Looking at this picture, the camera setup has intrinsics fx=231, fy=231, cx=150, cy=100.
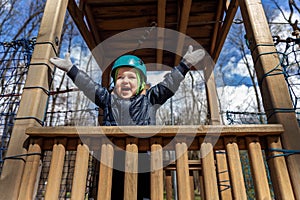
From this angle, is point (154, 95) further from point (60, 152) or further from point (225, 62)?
point (225, 62)

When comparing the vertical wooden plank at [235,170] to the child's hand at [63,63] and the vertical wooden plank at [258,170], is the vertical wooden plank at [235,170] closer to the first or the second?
the vertical wooden plank at [258,170]

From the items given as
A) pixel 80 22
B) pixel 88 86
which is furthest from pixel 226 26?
pixel 88 86

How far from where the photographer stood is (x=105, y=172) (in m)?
1.11

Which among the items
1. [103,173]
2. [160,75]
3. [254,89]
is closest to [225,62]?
[254,89]

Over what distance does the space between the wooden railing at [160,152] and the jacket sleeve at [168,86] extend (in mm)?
403

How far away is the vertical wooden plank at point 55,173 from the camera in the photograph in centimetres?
108

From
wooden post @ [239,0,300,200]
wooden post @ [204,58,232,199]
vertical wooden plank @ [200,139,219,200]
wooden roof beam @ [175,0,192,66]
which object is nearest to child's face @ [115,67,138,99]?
vertical wooden plank @ [200,139,219,200]

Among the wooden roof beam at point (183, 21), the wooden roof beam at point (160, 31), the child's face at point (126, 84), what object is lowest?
the child's face at point (126, 84)

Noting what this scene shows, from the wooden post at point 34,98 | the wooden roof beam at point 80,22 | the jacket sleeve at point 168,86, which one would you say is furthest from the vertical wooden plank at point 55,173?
the wooden roof beam at point 80,22

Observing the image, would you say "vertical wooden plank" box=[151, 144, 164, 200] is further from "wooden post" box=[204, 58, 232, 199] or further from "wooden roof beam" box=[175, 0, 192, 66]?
"wooden roof beam" box=[175, 0, 192, 66]

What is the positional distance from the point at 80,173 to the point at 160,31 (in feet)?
7.74

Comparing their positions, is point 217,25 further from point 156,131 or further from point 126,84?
point 156,131

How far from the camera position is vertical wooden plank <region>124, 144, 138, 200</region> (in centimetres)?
106

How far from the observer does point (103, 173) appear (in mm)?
1108
